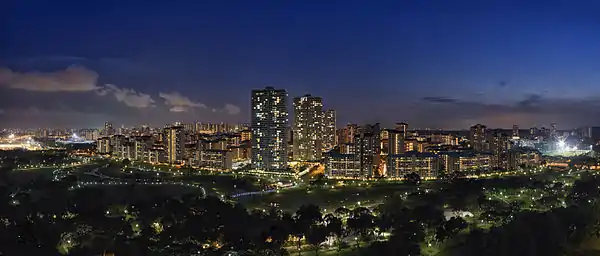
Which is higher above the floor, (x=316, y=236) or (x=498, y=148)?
(x=498, y=148)

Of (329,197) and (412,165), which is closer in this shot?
(329,197)

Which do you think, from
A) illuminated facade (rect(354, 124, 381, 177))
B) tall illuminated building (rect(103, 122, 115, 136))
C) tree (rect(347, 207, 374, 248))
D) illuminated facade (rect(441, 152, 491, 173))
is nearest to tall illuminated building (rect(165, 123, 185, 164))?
illuminated facade (rect(354, 124, 381, 177))

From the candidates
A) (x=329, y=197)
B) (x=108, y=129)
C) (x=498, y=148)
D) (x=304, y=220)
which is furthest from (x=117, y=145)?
(x=304, y=220)

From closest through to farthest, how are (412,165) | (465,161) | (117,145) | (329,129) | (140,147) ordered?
(412,165), (465,161), (140,147), (117,145), (329,129)

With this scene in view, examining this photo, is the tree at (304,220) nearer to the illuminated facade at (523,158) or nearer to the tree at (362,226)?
the tree at (362,226)

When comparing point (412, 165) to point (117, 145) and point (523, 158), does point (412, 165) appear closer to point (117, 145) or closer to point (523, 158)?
point (523, 158)

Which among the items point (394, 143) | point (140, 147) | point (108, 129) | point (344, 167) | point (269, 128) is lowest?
point (344, 167)

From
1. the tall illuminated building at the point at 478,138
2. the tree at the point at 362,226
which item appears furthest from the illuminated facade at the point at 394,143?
the tree at the point at 362,226
